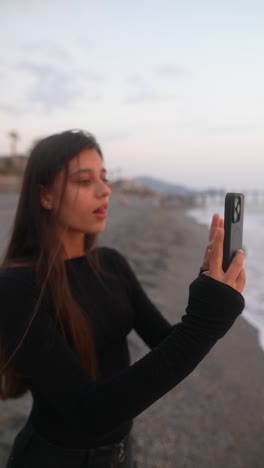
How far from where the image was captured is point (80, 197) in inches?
59.2

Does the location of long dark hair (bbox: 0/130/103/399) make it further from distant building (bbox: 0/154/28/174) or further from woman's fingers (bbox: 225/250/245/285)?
distant building (bbox: 0/154/28/174)

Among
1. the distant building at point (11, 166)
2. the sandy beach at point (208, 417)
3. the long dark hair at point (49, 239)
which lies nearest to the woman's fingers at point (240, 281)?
the long dark hair at point (49, 239)

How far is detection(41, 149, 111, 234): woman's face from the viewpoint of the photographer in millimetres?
1507

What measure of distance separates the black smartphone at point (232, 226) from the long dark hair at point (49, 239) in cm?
68

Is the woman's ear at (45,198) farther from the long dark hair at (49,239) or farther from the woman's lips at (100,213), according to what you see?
the woman's lips at (100,213)

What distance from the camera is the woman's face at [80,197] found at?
59.3 inches

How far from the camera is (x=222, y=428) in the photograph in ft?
10.1

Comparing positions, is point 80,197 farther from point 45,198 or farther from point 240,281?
point 240,281

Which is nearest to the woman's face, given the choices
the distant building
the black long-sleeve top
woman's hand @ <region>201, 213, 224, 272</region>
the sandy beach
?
the black long-sleeve top

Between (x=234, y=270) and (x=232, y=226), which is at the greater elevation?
(x=232, y=226)

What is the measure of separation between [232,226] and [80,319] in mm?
731

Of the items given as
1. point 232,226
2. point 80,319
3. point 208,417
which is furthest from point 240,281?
point 208,417

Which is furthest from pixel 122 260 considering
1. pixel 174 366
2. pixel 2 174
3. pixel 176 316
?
pixel 2 174

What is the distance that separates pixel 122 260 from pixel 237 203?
954 millimetres
